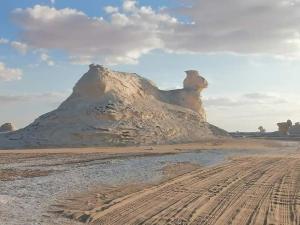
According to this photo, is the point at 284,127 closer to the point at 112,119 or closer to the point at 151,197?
the point at 112,119

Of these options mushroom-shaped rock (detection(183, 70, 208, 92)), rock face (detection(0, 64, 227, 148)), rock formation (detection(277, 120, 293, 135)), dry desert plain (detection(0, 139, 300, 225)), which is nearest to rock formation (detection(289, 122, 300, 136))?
rock formation (detection(277, 120, 293, 135))

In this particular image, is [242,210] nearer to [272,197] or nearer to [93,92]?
[272,197]

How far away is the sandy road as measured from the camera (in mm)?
10398

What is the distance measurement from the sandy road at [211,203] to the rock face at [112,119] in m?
29.7

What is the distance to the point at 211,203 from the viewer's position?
12.2 m

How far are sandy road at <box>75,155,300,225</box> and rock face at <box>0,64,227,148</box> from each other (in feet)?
97.5

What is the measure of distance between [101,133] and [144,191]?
107ft

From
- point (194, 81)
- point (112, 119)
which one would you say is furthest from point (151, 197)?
point (194, 81)

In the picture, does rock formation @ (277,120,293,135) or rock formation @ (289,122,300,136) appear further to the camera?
rock formation @ (289,122,300,136)

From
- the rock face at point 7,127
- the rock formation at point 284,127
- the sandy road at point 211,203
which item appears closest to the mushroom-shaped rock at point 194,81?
the rock formation at point 284,127

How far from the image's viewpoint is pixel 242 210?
37.2 feet

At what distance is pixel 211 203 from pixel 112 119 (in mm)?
37483

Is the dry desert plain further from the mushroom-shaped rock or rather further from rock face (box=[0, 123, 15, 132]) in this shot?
rock face (box=[0, 123, 15, 132])

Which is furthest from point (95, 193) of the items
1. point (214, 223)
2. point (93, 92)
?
point (93, 92)
